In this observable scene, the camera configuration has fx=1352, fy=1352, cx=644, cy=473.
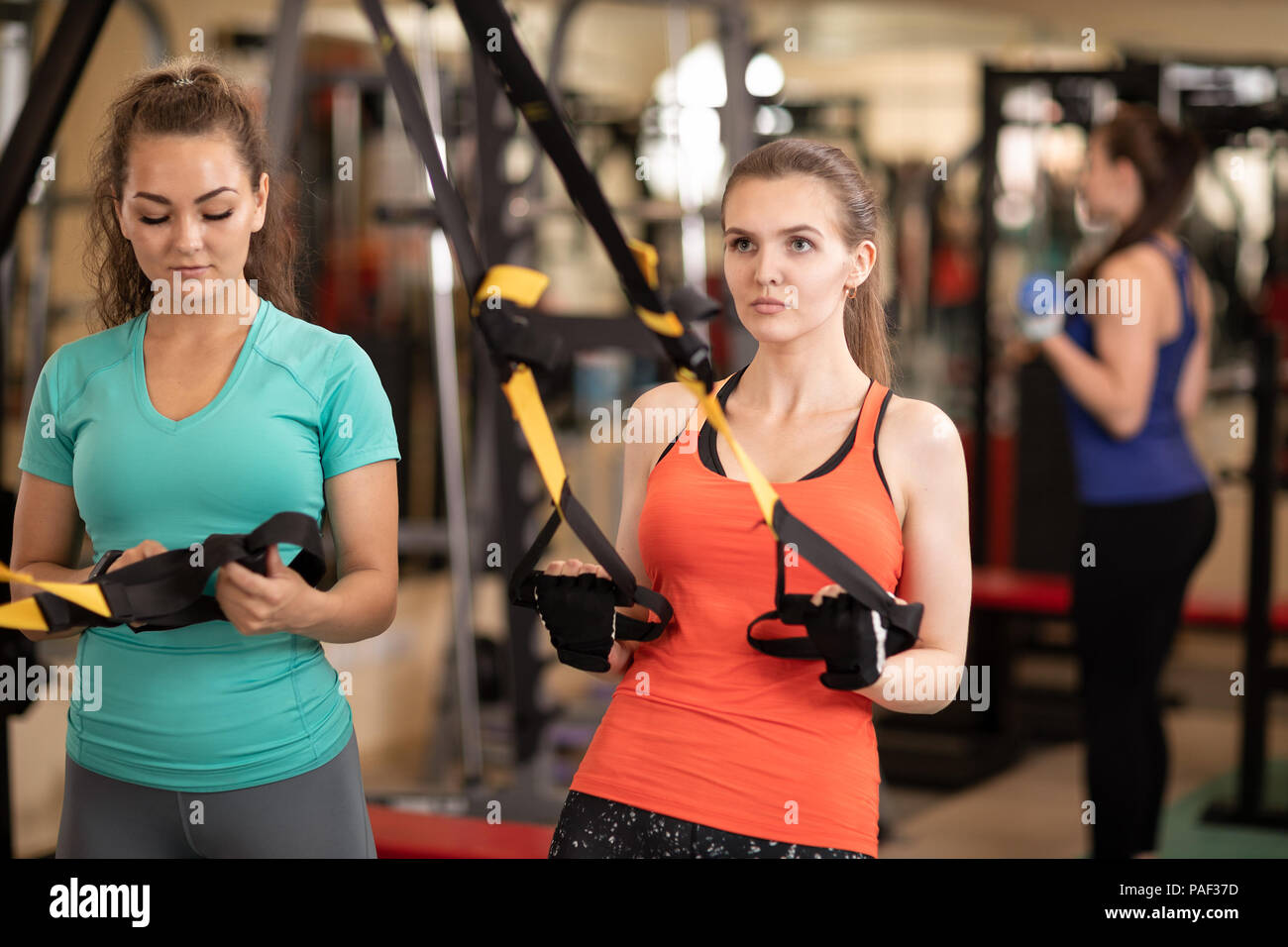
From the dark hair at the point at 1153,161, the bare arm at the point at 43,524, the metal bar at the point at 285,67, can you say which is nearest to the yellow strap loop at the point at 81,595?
the bare arm at the point at 43,524

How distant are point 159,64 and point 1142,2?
22.7 ft

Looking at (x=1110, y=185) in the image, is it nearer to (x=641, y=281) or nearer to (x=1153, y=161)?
(x=1153, y=161)

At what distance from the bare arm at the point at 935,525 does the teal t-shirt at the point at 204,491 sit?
0.42 metres

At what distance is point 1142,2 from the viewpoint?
22.9ft

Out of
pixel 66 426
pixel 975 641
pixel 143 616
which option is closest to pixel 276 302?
pixel 66 426

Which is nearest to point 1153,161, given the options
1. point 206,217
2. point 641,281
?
point 641,281

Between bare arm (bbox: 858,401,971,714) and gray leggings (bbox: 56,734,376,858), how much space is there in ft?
1.48

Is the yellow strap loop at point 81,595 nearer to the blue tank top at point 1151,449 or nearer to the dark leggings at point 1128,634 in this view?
the dark leggings at point 1128,634

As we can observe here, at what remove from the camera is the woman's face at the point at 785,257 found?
1086 mm

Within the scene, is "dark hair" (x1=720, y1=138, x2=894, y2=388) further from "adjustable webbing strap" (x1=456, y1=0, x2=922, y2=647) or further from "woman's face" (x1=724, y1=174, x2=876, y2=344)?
"adjustable webbing strap" (x1=456, y1=0, x2=922, y2=647)

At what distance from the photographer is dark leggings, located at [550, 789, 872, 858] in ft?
3.58

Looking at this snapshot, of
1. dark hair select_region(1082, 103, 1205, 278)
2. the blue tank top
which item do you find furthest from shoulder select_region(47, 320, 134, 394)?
dark hair select_region(1082, 103, 1205, 278)

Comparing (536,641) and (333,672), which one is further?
(536,641)

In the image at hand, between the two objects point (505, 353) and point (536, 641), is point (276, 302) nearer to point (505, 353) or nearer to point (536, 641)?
point (505, 353)
